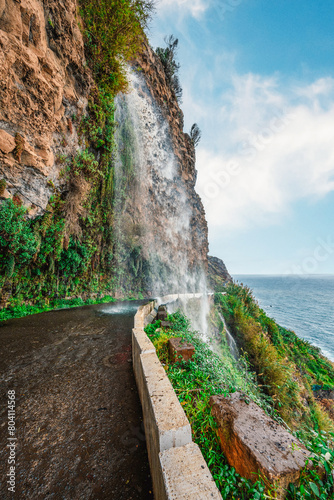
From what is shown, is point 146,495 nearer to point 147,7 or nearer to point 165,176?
point 147,7

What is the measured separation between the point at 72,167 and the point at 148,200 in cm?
1003

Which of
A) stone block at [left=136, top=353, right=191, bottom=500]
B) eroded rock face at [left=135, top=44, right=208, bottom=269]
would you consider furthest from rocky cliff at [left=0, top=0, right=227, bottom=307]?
stone block at [left=136, top=353, right=191, bottom=500]

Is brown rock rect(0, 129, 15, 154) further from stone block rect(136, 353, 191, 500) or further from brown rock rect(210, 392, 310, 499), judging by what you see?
brown rock rect(210, 392, 310, 499)

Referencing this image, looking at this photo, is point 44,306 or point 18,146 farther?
point 44,306

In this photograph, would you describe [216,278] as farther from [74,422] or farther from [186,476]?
[186,476]

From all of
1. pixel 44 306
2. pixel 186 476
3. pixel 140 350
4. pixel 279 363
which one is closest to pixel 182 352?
pixel 140 350

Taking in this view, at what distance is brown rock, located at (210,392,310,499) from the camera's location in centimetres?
151

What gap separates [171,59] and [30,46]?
76.8 ft

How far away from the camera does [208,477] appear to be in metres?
1.41

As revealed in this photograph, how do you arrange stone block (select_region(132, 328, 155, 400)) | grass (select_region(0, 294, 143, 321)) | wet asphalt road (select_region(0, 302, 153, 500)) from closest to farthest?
wet asphalt road (select_region(0, 302, 153, 500)), stone block (select_region(132, 328, 155, 400)), grass (select_region(0, 294, 143, 321))

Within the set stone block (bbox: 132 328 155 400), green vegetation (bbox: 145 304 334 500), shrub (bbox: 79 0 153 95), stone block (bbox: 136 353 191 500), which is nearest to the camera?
green vegetation (bbox: 145 304 334 500)

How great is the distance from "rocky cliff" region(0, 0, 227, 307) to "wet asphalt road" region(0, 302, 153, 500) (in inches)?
203

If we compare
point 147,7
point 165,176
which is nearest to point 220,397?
point 147,7

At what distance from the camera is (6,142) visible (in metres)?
6.47
